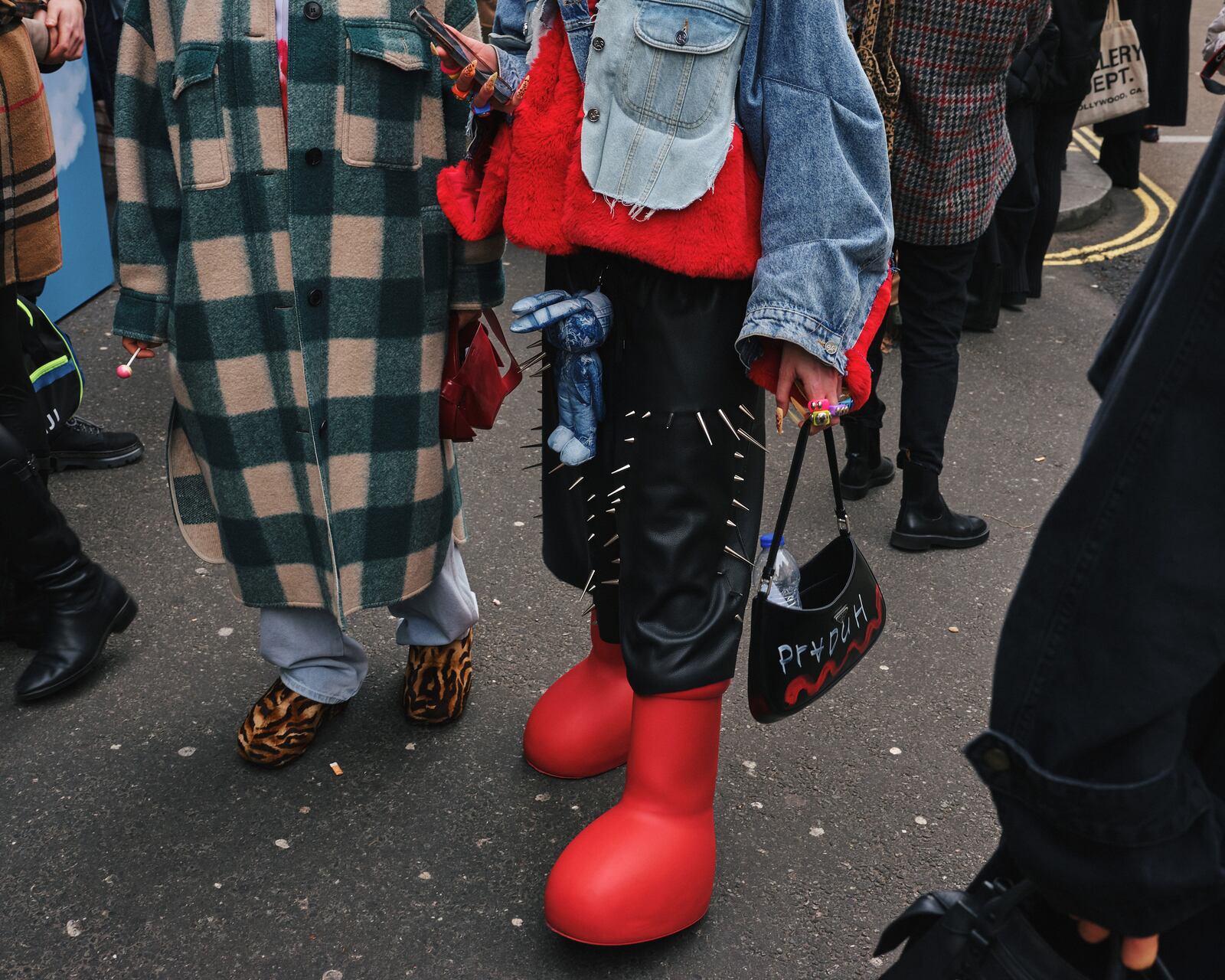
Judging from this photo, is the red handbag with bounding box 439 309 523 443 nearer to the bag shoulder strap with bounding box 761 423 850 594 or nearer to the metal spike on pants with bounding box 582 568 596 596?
the metal spike on pants with bounding box 582 568 596 596

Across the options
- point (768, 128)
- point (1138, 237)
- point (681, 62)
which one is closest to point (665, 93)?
point (681, 62)

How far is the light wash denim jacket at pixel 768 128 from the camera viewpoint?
1648 millimetres

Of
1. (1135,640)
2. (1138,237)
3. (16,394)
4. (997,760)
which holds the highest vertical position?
(1135,640)

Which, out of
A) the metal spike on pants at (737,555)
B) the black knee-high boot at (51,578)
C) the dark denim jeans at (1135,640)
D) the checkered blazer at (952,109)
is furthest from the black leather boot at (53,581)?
the dark denim jeans at (1135,640)

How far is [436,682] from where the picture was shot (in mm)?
2619

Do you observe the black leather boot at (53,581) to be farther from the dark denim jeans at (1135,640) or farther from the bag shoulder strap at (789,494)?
the dark denim jeans at (1135,640)

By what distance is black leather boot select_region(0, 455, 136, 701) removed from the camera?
8.77ft

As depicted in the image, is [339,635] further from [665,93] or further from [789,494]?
[665,93]

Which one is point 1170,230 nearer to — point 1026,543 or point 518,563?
point 518,563

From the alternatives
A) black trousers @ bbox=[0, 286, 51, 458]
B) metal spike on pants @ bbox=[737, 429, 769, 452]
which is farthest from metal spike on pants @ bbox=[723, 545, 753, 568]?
black trousers @ bbox=[0, 286, 51, 458]

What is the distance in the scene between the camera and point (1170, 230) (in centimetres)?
102

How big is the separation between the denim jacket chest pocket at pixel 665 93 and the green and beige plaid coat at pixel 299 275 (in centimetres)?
53

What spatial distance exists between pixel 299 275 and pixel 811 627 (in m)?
1.08

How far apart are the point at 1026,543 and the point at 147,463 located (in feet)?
9.29
